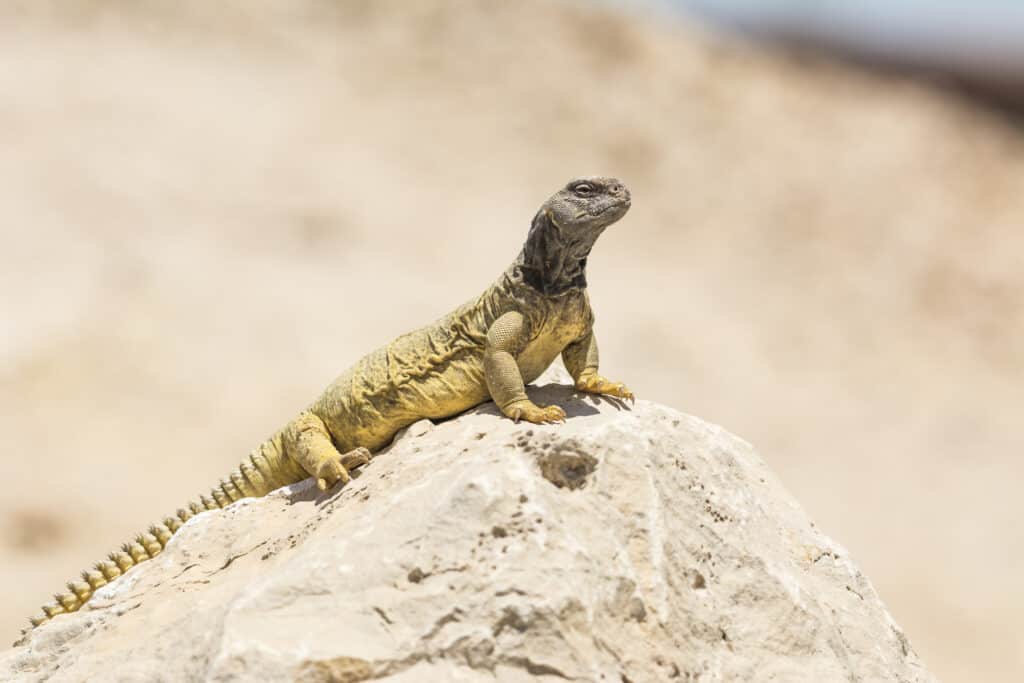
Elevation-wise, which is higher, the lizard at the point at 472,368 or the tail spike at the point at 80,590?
the lizard at the point at 472,368

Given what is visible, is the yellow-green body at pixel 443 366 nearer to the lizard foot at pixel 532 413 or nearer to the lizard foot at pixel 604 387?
the lizard foot at pixel 604 387

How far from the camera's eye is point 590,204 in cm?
584

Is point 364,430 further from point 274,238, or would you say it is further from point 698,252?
point 698,252

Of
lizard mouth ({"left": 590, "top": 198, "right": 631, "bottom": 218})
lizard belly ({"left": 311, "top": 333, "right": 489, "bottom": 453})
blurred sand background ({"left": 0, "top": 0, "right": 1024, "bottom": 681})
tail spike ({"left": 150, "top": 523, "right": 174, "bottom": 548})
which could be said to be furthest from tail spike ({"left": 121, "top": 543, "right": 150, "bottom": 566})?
blurred sand background ({"left": 0, "top": 0, "right": 1024, "bottom": 681})

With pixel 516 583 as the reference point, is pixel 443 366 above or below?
above

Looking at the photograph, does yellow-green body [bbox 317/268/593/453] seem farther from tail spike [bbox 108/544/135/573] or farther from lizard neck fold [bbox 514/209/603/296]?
tail spike [bbox 108/544/135/573]

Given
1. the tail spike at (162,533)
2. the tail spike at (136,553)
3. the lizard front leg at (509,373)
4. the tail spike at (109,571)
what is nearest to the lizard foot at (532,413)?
the lizard front leg at (509,373)

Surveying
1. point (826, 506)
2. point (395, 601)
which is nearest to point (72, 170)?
point (826, 506)

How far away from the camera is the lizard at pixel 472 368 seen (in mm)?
5855

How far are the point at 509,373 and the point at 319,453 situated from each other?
122 centimetres

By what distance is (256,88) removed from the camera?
27.5 meters

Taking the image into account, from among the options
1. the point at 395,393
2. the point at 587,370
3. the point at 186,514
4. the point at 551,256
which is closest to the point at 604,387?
the point at 587,370

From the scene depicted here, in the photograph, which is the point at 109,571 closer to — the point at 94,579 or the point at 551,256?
the point at 94,579

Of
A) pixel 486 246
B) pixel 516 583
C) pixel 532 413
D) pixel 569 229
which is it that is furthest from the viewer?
pixel 486 246
